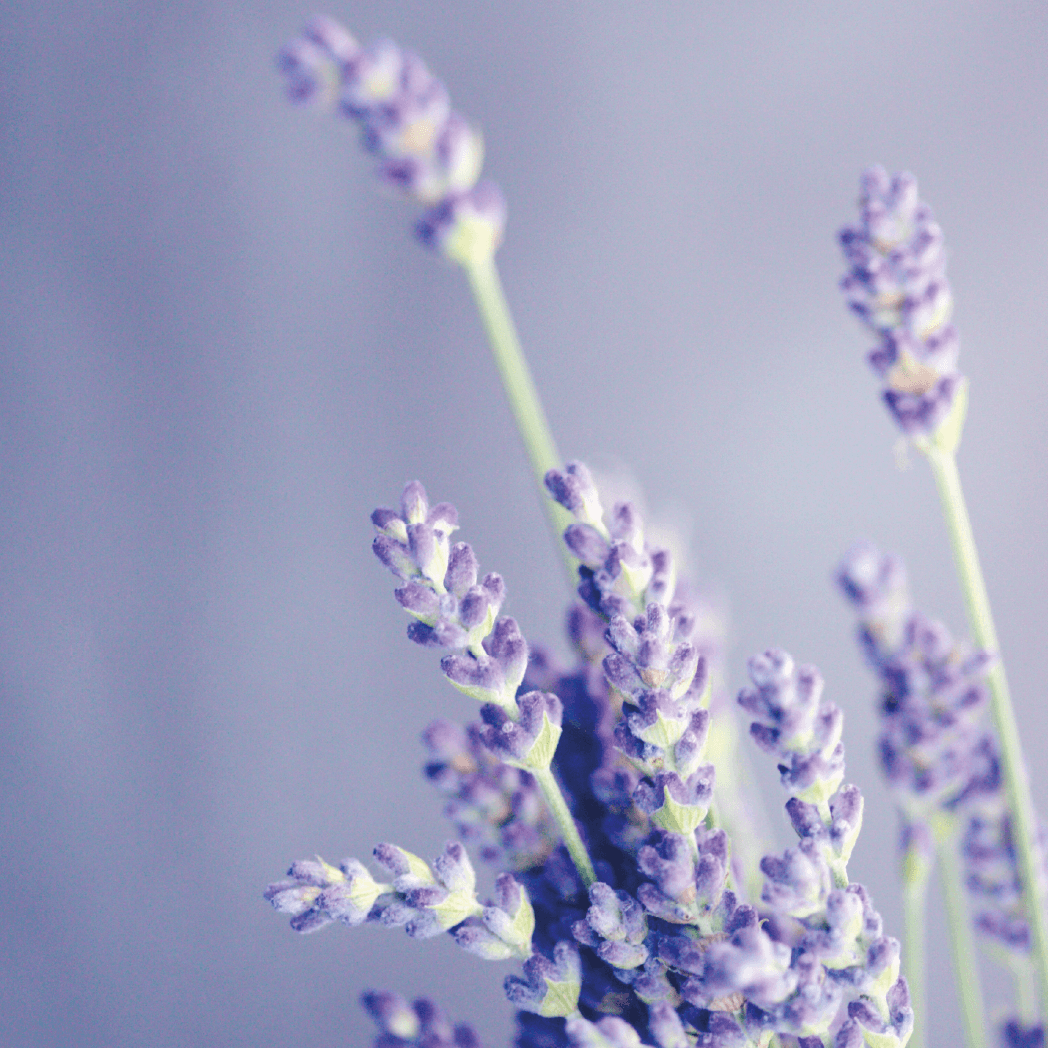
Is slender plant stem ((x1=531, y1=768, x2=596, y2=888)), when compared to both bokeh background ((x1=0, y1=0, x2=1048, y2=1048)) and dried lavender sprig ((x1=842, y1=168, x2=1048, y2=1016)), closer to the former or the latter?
dried lavender sprig ((x1=842, y1=168, x2=1048, y2=1016))

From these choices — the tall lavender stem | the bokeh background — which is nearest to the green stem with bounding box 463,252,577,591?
the tall lavender stem

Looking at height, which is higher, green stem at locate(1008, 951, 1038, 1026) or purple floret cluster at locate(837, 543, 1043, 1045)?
purple floret cluster at locate(837, 543, 1043, 1045)

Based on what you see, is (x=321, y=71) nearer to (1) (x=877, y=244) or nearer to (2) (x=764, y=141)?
(1) (x=877, y=244)

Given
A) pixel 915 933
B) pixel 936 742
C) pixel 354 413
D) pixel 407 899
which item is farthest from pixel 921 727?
pixel 354 413

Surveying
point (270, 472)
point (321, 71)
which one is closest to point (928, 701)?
point (321, 71)

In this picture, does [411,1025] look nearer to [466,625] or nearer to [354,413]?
[466,625]

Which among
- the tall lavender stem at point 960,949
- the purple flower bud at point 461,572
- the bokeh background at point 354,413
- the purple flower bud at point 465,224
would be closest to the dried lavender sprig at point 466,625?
the purple flower bud at point 461,572

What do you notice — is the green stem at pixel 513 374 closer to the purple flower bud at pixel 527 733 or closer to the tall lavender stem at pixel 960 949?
the purple flower bud at pixel 527 733
